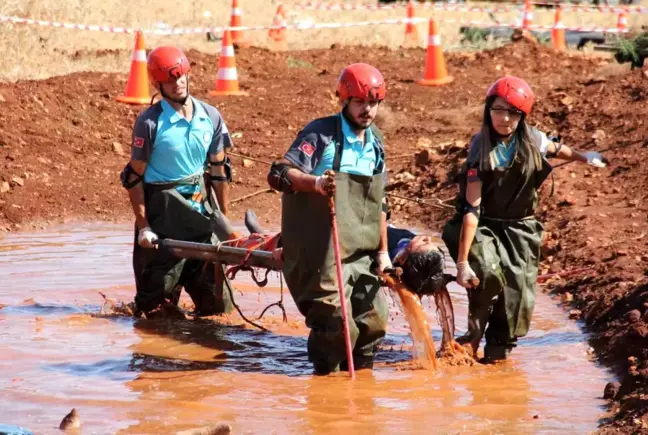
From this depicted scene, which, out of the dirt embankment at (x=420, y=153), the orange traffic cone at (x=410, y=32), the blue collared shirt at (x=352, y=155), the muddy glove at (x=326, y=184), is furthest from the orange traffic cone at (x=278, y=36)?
the muddy glove at (x=326, y=184)

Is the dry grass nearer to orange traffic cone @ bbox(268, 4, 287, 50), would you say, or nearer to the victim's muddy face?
orange traffic cone @ bbox(268, 4, 287, 50)

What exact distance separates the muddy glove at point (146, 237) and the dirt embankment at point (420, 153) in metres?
2.86

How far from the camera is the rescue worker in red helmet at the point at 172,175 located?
331 inches

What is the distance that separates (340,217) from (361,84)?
29.0 inches

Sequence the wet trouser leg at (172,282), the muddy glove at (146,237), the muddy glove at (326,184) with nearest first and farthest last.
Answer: the muddy glove at (326,184) → the muddy glove at (146,237) → the wet trouser leg at (172,282)

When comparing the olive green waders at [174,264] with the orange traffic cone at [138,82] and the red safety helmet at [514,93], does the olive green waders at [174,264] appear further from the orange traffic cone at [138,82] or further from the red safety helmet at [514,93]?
the orange traffic cone at [138,82]

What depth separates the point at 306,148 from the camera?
23.3ft

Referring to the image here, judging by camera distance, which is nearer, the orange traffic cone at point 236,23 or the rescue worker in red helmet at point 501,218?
the rescue worker in red helmet at point 501,218

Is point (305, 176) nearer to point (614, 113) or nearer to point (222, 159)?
point (222, 159)

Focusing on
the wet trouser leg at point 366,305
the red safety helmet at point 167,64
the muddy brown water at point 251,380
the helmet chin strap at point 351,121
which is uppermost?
the red safety helmet at point 167,64

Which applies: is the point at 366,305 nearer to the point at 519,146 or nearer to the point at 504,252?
the point at 504,252

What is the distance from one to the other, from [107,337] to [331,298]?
2133 millimetres

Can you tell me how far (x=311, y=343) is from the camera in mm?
7547

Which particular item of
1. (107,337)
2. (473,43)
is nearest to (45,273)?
(107,337)
